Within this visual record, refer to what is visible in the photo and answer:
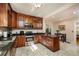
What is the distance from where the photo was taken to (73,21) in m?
1.64

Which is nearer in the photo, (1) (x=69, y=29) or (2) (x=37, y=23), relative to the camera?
(1) (x=69, y=29)

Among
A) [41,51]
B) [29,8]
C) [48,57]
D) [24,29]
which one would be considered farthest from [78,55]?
[29,8]

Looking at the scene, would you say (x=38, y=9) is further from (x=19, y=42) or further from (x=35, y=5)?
(x=19, y=42)

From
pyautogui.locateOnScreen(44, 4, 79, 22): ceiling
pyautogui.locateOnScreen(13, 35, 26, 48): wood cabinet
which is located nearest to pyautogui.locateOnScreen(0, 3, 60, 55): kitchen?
→ pyautogui.locateOnScreen(13, 35, 26, 48): wood cabinet

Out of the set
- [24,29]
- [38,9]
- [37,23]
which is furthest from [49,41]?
[38,9]

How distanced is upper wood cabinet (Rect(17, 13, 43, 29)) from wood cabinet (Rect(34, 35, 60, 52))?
200 millimetres

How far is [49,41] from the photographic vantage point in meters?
1.78

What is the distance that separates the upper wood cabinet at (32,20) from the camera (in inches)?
67.2

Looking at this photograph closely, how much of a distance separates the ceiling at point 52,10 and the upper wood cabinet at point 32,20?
0.21 feet

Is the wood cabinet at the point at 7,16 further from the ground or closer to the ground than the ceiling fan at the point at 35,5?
closer to the ground

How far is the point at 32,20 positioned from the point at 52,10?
1.31 feet

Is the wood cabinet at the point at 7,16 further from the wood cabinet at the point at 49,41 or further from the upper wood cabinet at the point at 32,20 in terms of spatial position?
the wood cabinet at the point at 49,41

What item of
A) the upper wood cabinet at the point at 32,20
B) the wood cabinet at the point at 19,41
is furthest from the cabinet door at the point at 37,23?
the wood cabinet at the point at 19,41

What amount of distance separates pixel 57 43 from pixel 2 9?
1147mm
